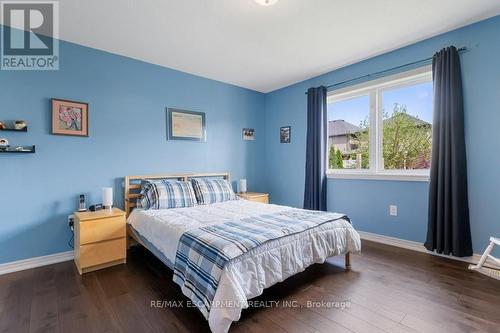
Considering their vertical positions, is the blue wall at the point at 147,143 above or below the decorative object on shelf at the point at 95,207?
above

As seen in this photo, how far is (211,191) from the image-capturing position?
335 cm

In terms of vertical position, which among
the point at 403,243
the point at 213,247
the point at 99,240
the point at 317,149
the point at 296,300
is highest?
the point at 317,149

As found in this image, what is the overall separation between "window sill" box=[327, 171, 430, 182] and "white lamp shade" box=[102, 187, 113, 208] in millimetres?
2997

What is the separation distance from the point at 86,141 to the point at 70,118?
0.29 metres

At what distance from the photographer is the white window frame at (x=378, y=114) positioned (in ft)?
9.47

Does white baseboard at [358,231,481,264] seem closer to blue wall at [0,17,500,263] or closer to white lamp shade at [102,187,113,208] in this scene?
blue wall at [0,17,500,263]

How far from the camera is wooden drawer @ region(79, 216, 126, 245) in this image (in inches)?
92.4

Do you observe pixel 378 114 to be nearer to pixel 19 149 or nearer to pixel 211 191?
pixel 211 191

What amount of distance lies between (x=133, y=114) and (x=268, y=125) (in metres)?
2.44

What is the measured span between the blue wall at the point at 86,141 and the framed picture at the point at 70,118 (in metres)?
0.06

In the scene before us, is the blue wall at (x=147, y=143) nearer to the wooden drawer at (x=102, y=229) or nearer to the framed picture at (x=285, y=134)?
the framed picture at (x=285, y=134)

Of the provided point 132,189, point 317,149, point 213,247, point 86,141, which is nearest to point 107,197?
point 132,189

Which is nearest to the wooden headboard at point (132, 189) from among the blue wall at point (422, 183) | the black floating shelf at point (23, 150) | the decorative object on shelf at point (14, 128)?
the black floating shelf at point (23, 150)

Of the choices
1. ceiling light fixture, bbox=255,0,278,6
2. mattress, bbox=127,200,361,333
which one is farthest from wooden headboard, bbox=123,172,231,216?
ceiling light fixture, bbox=255,0,278,6
